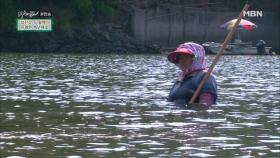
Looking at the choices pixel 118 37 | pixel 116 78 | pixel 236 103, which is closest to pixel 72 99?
pixel 236 103

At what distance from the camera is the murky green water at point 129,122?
12.7m

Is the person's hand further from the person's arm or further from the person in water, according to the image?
the person's arm

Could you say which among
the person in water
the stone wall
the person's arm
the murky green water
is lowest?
the stone wall

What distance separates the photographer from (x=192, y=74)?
1673 cm

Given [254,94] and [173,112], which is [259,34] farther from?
[173,112]

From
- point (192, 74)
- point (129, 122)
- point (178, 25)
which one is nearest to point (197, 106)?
point (192, 74)

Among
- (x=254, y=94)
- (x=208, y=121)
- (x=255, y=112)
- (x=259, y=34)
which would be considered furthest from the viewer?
(x=259, y=34)

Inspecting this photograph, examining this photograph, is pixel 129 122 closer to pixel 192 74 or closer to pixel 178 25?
pixel 192 74

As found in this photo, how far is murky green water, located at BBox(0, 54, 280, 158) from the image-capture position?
41.7ft

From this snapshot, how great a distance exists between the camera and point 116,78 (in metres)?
31.5

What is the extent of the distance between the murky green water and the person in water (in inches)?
11.6

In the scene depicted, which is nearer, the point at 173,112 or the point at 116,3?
the point at 173,112

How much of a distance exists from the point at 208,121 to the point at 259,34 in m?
58.4

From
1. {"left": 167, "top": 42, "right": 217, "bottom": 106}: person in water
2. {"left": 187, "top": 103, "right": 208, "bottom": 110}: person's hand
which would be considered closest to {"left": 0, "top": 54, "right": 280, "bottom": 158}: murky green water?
{"left": 187, "top": 103, "right": 208, "bottom": 110}: person's hand
